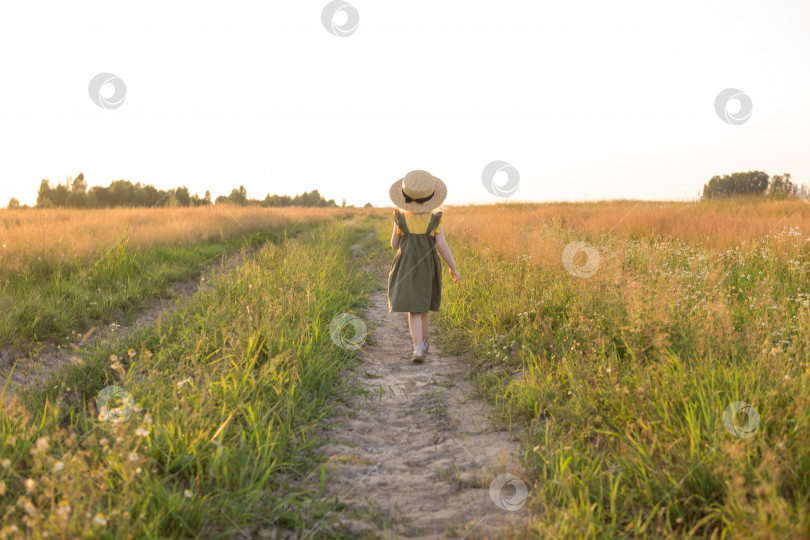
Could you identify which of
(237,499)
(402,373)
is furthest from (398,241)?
(237,499)

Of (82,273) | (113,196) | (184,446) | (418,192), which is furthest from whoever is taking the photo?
(113,196)

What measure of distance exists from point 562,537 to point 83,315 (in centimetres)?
568

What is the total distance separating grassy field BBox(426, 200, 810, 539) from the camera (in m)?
1.98

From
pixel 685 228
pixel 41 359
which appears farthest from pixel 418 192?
pixel 685 228

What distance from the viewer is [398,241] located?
197 inches

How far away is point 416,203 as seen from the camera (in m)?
4.80

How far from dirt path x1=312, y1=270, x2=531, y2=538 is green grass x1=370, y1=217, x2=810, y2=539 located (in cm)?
21

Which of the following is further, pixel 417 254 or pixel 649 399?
pixel 417 254

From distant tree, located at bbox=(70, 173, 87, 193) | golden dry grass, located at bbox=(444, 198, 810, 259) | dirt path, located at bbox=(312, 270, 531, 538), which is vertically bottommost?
dirt path, located at bbox=(312, 270, 531, 538)

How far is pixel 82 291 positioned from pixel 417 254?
458 cm

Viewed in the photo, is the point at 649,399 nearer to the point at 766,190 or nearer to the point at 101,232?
the point at 101,232

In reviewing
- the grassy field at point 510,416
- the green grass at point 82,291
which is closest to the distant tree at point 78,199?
the green grass at point 82,291

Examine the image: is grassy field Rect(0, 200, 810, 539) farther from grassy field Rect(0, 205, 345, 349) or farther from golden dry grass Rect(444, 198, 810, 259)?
golden dry grass Rect(444, 198, 810, 259)

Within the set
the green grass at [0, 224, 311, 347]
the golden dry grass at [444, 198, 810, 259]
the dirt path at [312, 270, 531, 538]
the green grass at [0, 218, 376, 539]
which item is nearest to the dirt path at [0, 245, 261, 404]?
the green grass at [0, 224, 311, 347]
